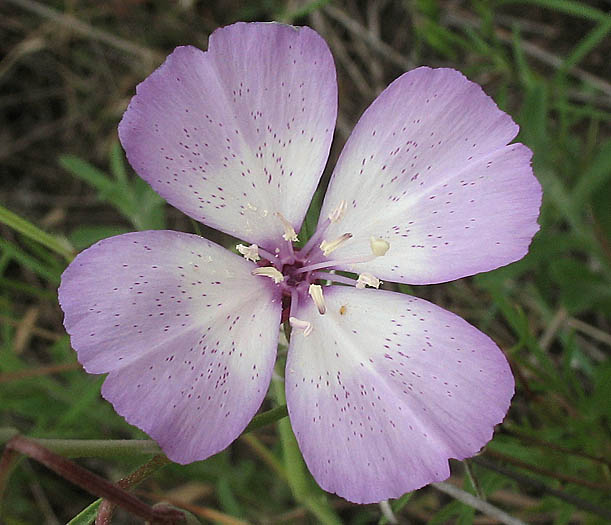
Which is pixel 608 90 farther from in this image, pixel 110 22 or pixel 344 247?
pixel 110 22

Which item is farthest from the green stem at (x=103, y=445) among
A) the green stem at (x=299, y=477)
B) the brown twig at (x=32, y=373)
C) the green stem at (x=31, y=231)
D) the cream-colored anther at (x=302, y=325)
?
the brown twig at (x=32, y=373)

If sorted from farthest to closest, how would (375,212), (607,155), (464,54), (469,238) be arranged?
(464,54)
(607,155)
(375,212)
(469,238)

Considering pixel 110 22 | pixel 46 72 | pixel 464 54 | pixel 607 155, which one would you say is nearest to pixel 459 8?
pixel 464 54

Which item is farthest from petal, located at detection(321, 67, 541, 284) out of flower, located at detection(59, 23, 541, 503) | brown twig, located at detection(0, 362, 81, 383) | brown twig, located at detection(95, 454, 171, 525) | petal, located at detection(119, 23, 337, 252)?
brown twig, located at detection(0, 362, 81, 383)

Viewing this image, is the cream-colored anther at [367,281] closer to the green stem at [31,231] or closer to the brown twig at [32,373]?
the green stem at [31,231]

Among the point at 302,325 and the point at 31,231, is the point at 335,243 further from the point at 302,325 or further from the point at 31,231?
Result: the point at 31,231
